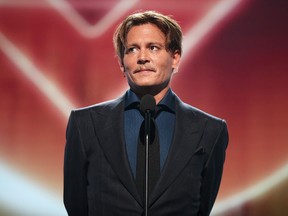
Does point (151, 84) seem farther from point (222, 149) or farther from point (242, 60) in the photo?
point (242, 60)

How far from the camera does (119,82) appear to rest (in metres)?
3.05

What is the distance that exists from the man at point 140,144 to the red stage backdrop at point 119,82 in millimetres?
887

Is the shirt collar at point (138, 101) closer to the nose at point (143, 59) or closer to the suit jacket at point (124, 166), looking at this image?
the suit jacket at point (124, 166)

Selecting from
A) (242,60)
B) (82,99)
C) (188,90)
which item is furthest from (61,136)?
(242,60)

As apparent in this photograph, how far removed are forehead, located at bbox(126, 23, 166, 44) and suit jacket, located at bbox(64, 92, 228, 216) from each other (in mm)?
257

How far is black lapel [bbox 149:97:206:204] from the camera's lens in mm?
1829

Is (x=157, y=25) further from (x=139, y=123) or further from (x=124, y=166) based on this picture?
(x=124, y=166)

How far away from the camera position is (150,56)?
196cm

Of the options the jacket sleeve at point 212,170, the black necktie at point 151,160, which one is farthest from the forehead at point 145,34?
the jacket sleeve at point 212,170

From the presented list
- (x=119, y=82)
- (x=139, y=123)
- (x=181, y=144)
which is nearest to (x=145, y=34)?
(x=139, y=123)

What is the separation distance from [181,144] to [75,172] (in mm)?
453

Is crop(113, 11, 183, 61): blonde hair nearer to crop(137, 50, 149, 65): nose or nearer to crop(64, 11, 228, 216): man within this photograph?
crop(64, 11, 228, 216): man

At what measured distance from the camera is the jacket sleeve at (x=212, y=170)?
2057 millimetres

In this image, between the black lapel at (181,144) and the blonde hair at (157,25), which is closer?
A: the black lapel at (181,144)
